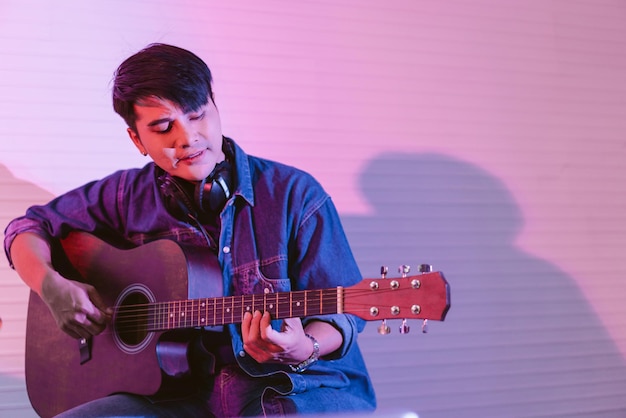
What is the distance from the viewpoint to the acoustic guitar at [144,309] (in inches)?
71.9

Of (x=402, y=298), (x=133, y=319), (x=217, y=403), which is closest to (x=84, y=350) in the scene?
(x=133, y=319)

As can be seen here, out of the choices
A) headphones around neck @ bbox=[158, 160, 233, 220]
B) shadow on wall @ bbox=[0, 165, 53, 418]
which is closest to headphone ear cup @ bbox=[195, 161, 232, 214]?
headphones around neck @ bbox=[158, 160, 233, 220]

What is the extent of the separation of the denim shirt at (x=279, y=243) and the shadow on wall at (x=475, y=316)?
2.83ft

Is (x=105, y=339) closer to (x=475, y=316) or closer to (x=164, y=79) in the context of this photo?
(x=164, y=79)

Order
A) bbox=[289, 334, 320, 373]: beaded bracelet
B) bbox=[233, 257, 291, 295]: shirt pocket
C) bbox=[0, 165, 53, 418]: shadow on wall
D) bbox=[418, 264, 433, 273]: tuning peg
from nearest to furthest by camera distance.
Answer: bbox=[418, 264, 433, 273]: tuning peg
bbox=[289, 334, 320, 373]: beaded bracelet
bbox=[233, 257, 291, 295]: shirt pocket
bbox=[0, 165, 53, 418]: shadow on wall

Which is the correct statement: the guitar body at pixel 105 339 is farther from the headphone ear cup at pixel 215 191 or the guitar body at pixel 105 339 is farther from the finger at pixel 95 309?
the headphone ear cup at pixel 215 191

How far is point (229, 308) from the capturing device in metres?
2.01

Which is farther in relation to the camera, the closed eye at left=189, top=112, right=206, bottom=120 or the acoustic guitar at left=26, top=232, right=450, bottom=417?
the closed eye at left=189, top=112, right=206, bottom=120

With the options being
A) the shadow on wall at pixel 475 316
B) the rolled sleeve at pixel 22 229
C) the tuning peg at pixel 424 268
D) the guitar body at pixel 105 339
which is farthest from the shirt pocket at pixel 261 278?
the shadow on wall at pixel 475 316

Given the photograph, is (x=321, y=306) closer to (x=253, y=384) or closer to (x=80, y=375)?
(x=253, y=384)

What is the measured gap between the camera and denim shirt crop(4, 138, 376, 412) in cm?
213

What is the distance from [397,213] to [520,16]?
111 centimetres

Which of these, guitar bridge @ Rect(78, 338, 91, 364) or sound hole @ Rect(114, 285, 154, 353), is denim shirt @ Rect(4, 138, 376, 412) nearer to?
sound hole @ Rect(114, 285, 154, 353)

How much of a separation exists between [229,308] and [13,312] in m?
1.28
